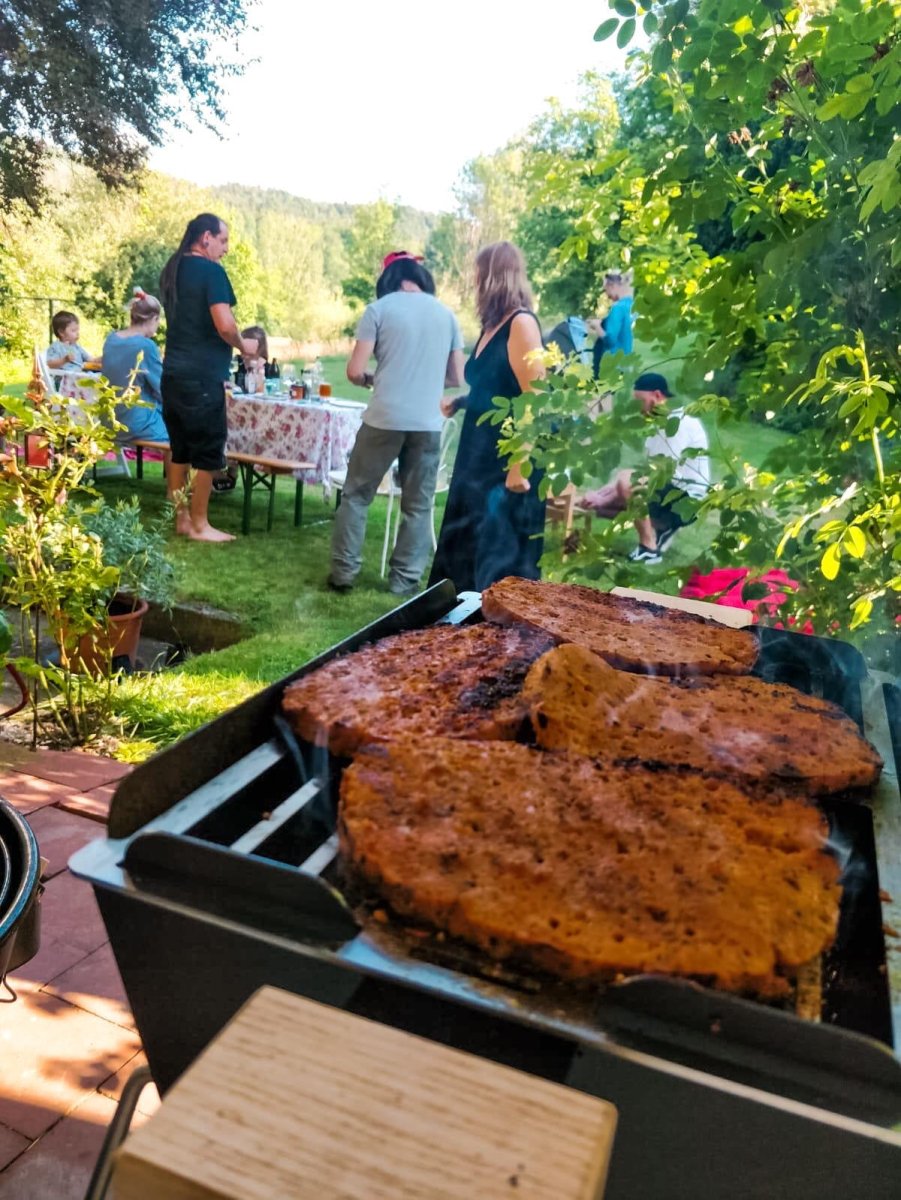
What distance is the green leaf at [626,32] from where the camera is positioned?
172 centimetres

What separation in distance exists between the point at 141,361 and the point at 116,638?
1.72 metres

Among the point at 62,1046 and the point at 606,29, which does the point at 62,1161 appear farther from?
the point at 606,29

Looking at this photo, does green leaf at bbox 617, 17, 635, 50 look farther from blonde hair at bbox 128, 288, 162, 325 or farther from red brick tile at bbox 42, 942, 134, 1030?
blonde hair at bbox 128, 288, 162, 325

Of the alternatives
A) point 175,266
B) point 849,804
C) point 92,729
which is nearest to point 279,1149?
point 849,804

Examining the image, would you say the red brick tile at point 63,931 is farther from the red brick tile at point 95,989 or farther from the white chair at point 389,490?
the white chair at point 389,490

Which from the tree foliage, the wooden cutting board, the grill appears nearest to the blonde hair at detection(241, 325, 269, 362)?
the tree foliage

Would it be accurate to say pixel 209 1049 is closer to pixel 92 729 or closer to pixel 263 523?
pixel 92 729

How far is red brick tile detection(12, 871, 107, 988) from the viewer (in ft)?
6.08

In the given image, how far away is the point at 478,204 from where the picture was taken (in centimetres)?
237

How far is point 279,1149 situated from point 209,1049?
92 millimetres

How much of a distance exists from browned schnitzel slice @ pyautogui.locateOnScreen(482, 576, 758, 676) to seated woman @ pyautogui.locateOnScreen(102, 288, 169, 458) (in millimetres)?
2550

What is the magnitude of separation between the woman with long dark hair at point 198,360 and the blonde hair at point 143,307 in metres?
0.05

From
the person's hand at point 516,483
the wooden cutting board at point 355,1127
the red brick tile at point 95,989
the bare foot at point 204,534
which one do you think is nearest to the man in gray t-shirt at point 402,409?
the person's hand at point 516,483

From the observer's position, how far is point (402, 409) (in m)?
3.96
